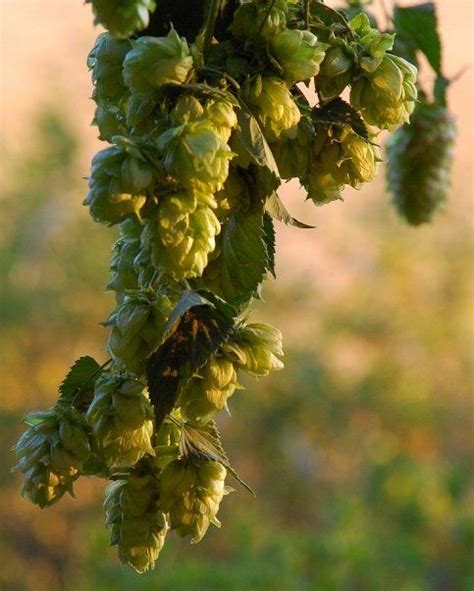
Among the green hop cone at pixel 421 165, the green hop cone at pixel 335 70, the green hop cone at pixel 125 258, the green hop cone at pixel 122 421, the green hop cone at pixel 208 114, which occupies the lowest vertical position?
the green hop cone at pixel 421 165

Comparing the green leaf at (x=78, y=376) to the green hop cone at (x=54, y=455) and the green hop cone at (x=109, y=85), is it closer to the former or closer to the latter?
the green hop cone at (x=54, y=455)

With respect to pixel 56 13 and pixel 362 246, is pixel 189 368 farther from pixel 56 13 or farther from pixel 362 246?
pixel 56 13

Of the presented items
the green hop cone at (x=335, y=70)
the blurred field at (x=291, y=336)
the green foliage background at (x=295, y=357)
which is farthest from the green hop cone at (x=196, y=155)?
the green foliage background at (x=295, y=357)

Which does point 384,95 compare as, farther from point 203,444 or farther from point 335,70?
point 203,444

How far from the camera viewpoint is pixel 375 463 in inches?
183

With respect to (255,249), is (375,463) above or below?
below

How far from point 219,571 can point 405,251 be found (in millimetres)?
3525

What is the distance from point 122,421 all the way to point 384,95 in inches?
8.2

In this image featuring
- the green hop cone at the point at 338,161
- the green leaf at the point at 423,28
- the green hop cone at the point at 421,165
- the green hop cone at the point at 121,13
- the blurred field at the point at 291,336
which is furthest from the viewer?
the blurred field at the point at 291,336

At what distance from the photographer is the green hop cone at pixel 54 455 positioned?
1.74ft

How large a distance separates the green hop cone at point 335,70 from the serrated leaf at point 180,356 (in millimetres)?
135

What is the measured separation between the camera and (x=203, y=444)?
54 cm

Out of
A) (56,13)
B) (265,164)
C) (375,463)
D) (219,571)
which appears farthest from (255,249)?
(56,13)

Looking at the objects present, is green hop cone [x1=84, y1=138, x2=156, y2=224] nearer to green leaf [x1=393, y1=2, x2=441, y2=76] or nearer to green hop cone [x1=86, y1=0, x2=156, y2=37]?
green hop cone [x1=86, y1=0, x2=156, y2=37]
